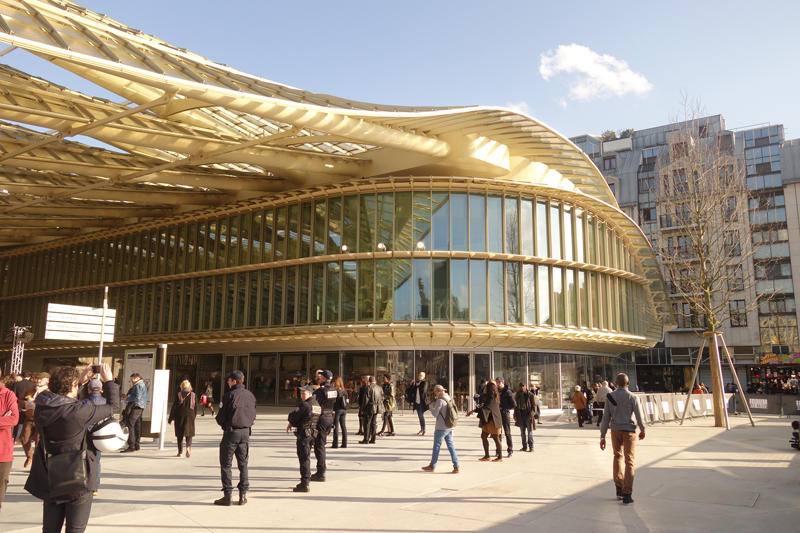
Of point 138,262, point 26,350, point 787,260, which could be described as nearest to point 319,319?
point 138,262

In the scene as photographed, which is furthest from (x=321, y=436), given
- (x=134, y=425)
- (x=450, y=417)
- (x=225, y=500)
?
(x=134, y=425)

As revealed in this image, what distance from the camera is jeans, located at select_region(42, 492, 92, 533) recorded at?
16.7 feet

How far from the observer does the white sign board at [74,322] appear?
13375 mm

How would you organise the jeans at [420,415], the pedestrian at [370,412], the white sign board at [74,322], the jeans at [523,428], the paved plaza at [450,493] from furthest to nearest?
1. the jeans at [420,415]
2. the pedestrian at [370,412]
3. the jeans at [523,428]
4. the white sign board at [74,322]
5. the paved plaza at [450,493]

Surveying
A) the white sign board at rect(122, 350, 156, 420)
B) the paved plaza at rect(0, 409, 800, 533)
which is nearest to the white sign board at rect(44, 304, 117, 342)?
the white sign board at rect(122, 350, 156, 420)

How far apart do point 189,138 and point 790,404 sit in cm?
2823

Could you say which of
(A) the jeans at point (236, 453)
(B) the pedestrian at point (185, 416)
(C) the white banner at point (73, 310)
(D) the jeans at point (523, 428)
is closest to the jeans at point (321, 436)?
(A) the jeans at point (236, 453)

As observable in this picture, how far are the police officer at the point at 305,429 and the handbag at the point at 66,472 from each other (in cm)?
440

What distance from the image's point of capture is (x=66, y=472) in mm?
5027

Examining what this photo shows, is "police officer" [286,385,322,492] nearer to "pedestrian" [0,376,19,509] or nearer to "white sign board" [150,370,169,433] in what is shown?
"pedestrian" [0,376,19,509]

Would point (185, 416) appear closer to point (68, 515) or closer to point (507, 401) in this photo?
point (507, 401)

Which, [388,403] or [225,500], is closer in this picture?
[225,500]

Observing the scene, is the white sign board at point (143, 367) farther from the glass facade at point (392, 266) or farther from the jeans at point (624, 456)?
the glass facade at point (392, 266)

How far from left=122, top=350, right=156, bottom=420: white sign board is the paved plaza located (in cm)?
110
